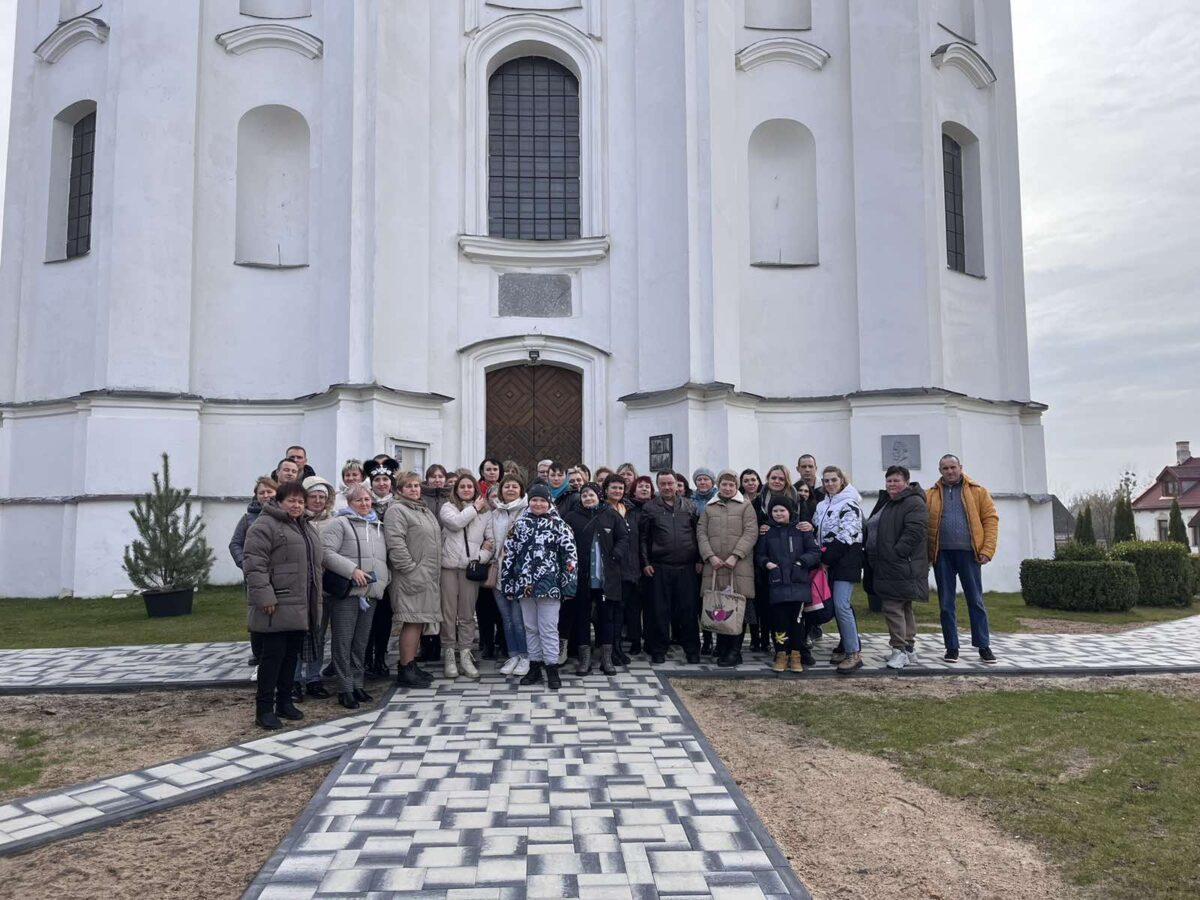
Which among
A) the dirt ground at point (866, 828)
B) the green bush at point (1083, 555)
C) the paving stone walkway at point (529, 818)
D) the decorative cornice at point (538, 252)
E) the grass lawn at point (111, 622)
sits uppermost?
the decorative cornice at point (538, 252)

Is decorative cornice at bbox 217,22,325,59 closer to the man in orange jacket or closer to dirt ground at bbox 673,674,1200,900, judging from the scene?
the man in orange jacket

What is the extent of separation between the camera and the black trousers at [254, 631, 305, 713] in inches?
228

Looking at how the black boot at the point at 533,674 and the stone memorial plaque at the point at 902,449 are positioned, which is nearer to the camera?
the black boot at the point at 533,674

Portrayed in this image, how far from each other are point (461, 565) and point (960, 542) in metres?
4.66

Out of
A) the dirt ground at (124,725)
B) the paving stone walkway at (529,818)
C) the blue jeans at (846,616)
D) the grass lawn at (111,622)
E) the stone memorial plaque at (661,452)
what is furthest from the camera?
the stone memorial plaque at (661,452)

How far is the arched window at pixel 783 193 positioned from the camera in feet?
49.5

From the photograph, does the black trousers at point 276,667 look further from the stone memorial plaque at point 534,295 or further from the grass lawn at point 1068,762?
the stone memorial plaque at point 534,295

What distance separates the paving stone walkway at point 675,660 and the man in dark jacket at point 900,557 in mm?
350

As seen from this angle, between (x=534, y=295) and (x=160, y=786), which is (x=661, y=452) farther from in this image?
(x=160, y=786)

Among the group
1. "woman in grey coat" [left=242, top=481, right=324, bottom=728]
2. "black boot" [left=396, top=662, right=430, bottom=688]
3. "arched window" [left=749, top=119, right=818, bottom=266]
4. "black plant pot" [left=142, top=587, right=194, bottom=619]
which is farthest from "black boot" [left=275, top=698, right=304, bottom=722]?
"arched window" [left=749, top=119, right=818, bottom=266]

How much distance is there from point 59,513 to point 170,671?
776 cm

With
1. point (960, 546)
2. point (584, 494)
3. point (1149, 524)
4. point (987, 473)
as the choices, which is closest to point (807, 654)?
point (960, 546)

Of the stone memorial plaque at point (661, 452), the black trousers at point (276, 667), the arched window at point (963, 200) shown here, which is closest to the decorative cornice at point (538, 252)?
the stone memorial plaque at point (661, 452)

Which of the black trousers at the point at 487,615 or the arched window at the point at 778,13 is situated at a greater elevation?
the arched window at the point at 778,13
